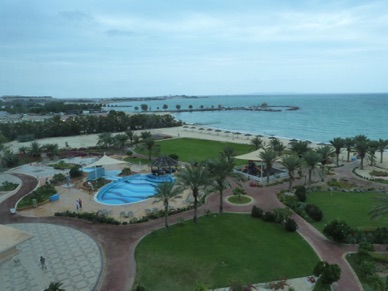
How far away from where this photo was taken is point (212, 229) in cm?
2486

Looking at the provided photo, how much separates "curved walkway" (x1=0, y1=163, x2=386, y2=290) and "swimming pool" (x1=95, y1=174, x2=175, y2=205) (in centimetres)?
627

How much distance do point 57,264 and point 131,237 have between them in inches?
221

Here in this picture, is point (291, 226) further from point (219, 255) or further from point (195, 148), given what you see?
point (195, 148)

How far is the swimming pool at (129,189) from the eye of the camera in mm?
34219

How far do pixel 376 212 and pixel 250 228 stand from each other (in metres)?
9.31

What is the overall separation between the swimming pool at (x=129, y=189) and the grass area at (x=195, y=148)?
11.5 metres

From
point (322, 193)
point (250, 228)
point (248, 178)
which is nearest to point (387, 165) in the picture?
point (322, 193)

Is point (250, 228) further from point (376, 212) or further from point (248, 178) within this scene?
point (248, 178)

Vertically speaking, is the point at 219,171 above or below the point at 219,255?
above

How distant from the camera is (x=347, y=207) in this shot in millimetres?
29562

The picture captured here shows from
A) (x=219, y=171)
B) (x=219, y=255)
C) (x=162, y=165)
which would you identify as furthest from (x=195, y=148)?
(x=219, y=255)

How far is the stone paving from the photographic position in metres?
18.1

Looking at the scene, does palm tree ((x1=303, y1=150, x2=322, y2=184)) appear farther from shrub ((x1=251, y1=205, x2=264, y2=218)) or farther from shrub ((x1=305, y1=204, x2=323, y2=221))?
shrub ((x1=251, y1=205, x2=264, y2=218))

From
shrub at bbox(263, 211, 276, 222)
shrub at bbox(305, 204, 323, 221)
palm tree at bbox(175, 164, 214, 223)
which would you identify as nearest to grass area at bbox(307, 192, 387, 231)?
shrub at bbox(305, 204, 323, 221)
